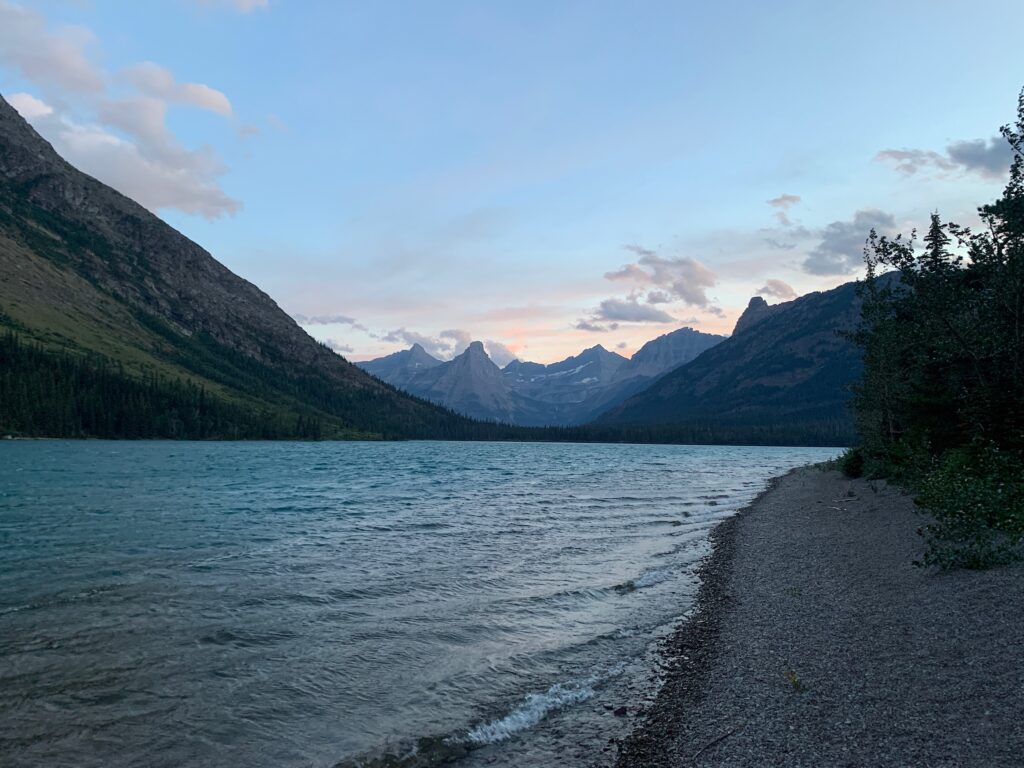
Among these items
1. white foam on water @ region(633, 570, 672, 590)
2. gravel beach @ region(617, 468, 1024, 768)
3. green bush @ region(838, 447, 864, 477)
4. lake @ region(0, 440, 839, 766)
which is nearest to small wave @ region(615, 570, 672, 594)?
white foam on water @ region(633, 570, 672, 590)

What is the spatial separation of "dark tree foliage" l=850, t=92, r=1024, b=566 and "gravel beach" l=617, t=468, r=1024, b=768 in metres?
2.50

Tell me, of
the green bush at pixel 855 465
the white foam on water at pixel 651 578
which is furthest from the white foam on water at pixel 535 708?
the green bush at pixel 855 465

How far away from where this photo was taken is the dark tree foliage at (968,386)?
892 inches

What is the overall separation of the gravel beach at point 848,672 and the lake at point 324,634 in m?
1.57

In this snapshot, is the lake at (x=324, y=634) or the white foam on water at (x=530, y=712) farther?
the white foam on water at (x=530, y=712)

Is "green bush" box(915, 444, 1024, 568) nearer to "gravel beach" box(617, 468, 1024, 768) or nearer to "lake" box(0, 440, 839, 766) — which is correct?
"gravel beach" box(617, 468, 1024, 768)

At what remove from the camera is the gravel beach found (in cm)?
1116

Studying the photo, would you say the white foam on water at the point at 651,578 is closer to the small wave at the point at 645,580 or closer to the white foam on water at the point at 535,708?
the small wave at the point at 645,580

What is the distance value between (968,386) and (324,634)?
43.3m

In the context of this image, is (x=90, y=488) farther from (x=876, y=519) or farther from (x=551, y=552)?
(x=876, y=519)

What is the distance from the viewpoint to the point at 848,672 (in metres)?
14.9

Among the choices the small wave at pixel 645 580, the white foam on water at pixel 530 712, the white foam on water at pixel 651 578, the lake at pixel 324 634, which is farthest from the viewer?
the white foam on water at pixel 651 578

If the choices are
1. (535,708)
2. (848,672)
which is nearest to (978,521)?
(848,672)

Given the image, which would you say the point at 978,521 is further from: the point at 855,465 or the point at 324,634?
the point at 855,465
